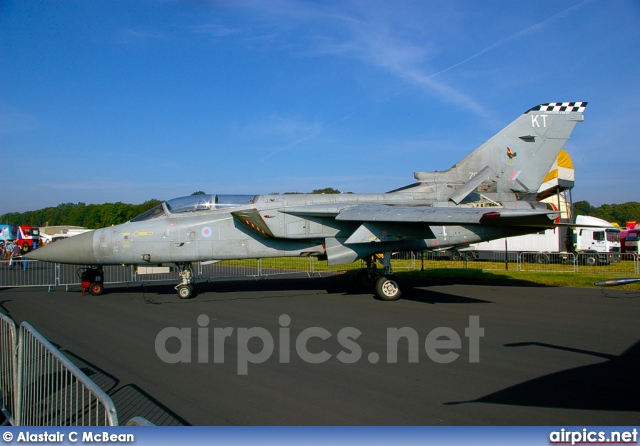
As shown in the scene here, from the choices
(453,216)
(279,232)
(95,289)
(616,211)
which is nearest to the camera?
(453,216)

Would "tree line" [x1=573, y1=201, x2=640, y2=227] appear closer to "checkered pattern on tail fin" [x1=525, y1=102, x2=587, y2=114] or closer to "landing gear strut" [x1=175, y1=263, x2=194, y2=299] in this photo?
"checkered pattern on tail fin" [x1=525, y1=102, x2=587, y2=114]

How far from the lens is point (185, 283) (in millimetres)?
11930

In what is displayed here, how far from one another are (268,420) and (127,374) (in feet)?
7.35

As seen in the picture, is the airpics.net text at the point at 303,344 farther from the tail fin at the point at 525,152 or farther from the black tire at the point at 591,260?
the black tire at the point at 591,260

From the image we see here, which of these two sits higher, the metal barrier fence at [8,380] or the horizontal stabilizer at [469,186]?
the horizontal stabilizer at [469,186]

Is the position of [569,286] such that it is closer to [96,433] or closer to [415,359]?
[415,359]

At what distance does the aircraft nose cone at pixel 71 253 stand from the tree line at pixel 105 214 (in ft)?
186

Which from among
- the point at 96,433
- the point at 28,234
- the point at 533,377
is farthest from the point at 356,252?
the point at 28,234

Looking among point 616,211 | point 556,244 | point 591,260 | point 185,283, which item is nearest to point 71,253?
point 185,283

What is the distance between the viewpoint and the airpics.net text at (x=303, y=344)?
230 inches

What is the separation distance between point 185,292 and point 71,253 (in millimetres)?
2979

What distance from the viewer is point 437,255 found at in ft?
99.1

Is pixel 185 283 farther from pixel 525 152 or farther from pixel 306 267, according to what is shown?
pixel 306 267

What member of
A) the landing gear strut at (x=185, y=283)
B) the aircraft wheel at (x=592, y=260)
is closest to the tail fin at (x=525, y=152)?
the landing gear strut at (x=185, y=283)
